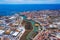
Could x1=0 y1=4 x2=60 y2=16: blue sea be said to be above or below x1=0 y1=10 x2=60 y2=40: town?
above

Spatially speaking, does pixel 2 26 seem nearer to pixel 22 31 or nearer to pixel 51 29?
pixel 22 31

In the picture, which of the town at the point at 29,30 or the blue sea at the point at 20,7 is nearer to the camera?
the town at the point at 29,30

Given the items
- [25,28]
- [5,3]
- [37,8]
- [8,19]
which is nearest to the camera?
[25,28]

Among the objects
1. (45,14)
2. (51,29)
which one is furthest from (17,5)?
(51,29)

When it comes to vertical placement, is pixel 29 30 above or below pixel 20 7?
below

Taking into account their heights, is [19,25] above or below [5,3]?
below

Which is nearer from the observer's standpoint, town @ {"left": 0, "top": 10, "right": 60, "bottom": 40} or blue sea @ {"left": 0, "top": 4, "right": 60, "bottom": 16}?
town @ {"left": 0, "top": 10, "right": 60, "bottom": 40}

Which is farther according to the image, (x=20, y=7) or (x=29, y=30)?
(x=20, y=7)

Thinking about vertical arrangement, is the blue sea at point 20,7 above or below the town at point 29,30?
above
